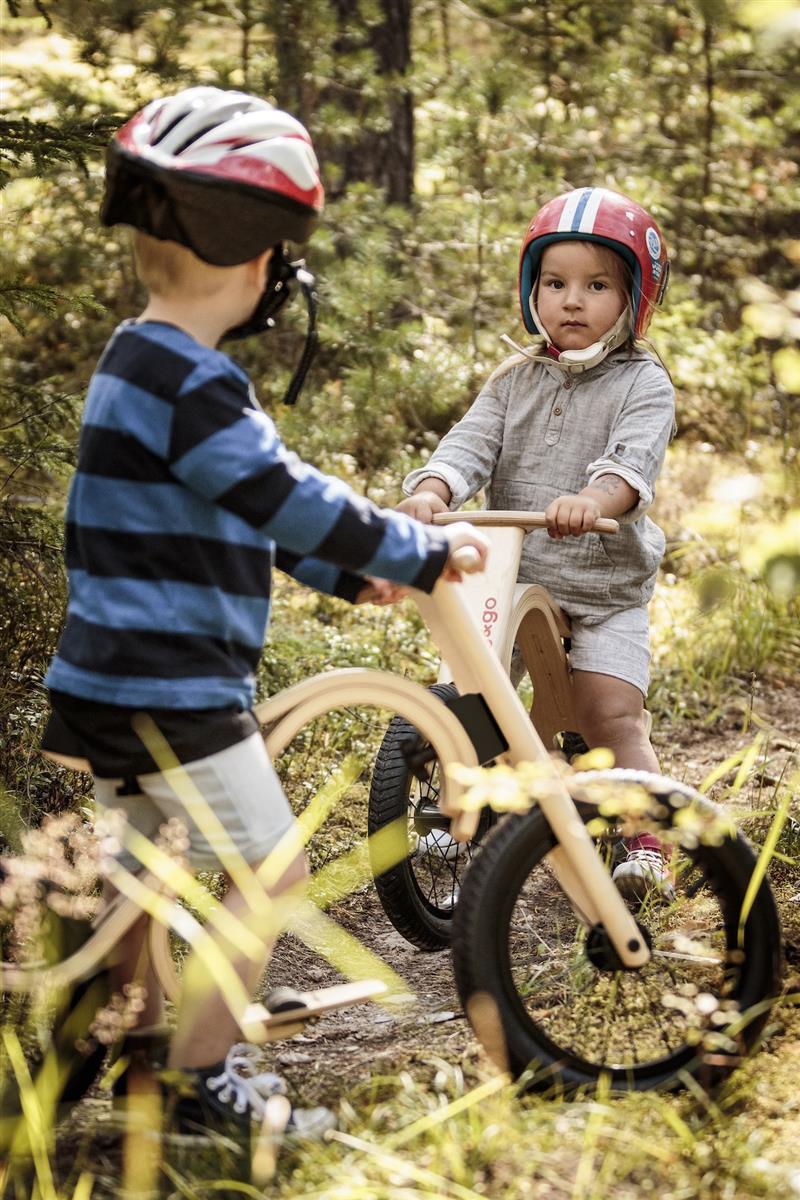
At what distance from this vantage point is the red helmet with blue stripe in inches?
117

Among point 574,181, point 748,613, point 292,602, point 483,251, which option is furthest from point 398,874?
point 574,181

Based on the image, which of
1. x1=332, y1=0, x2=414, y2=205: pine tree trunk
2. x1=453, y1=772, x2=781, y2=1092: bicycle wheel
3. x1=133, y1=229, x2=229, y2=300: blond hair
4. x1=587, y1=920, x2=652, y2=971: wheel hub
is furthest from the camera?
x1=332, y1=0, x2=414, y2=205: pine tree trunk

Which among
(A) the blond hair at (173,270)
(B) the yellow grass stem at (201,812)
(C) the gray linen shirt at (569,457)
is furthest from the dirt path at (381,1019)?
(A) the blond hair at (173,270)

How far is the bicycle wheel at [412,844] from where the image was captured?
287cm

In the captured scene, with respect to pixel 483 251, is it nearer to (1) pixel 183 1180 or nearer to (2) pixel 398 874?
(2) pixel 398 874

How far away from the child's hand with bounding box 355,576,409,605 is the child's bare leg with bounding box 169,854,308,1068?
50 centimetres

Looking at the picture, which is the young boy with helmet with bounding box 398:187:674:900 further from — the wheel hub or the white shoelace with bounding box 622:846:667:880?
the wheel hub

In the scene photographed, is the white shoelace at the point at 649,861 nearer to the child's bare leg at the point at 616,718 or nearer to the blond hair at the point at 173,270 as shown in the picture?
the child's bare leg at the point at 616,718

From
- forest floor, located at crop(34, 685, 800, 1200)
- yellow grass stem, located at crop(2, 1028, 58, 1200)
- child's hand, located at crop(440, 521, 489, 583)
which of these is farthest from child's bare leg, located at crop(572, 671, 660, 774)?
yellow grass stem, located at crop(2, 1028, 58, 1200)

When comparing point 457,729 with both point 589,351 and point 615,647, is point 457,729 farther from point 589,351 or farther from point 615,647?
point 589,351

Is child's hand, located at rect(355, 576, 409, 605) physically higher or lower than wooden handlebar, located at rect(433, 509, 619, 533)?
lower

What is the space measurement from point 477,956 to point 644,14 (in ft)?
22.6

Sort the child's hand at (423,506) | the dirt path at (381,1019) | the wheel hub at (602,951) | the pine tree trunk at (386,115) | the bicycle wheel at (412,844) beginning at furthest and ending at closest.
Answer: the pine tree trunk at (386,115) → the bicycle wheel at (412,844) → the child's hand at (423,506) → the dirt path at (381,1019) → the wheel hub at (602,951)

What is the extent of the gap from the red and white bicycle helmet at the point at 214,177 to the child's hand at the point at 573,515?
785 mm
